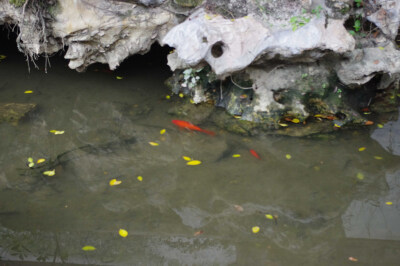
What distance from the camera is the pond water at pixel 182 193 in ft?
11.2

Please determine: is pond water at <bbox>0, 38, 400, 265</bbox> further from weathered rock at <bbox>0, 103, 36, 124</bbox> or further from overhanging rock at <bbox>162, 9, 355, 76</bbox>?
overhanging rock at <bbox>162, 9, 355, 76</bbox>

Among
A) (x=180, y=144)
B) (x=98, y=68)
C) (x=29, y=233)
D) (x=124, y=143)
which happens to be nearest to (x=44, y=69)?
(x=98, y=68)

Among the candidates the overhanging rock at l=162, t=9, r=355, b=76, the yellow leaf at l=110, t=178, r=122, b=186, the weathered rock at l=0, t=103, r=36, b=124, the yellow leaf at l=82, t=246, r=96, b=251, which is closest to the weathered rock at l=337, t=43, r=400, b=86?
the overhanging rock at l=162, t=9, r=355, b=76

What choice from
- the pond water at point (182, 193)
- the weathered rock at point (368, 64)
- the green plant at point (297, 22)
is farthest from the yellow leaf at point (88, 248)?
the weathered rock at point (368, 64)

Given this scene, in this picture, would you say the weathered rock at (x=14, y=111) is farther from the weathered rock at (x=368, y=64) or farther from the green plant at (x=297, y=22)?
the weathered rock at (x=368, y=64)

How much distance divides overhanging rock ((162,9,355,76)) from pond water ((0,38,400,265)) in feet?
3.12

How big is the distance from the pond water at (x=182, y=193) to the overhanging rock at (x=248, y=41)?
95 centimetres

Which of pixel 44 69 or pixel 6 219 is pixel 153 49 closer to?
pixel 44 69

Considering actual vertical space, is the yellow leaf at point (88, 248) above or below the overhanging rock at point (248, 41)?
below

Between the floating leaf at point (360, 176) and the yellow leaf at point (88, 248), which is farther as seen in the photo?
the floating leaf at point (360, 176)

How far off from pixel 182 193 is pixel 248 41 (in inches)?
74.5

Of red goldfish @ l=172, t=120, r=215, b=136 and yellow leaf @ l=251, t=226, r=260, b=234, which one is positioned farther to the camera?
red goldfish @ l=172, t=120, r=215, b=136

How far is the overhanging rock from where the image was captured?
173 inches

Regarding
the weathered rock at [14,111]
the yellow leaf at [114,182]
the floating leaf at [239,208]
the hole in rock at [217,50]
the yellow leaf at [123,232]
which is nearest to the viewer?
the yellow leaf at [123,232]
